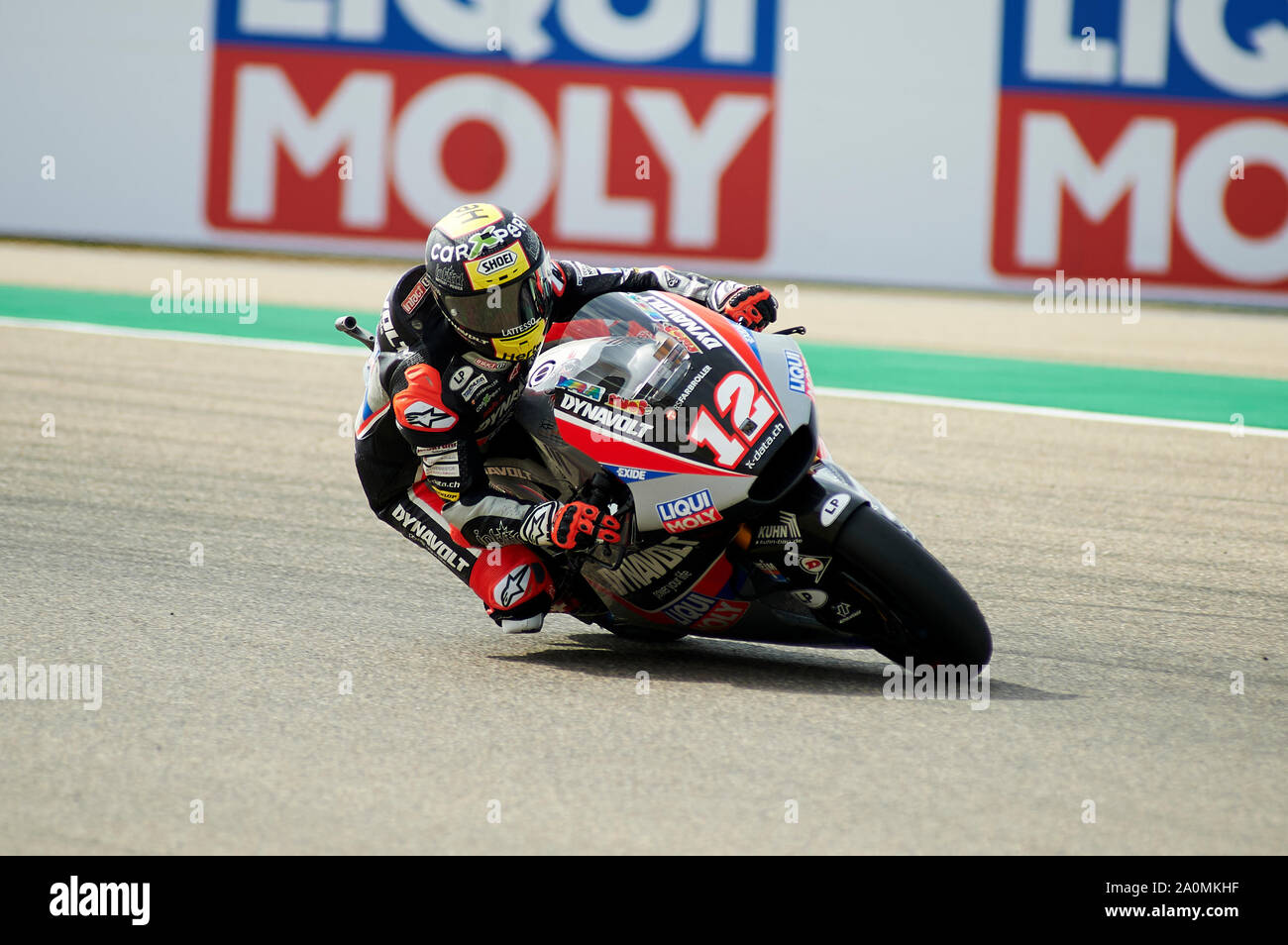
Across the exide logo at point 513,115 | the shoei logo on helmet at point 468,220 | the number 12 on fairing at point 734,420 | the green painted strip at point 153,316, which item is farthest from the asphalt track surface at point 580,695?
the exide logo at point 513,115

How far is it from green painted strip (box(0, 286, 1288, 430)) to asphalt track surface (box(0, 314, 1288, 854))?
2.62 meters

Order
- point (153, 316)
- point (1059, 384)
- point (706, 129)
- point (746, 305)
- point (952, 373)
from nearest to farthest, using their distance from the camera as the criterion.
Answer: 1. point (746, 305)
2. point (1059, 384)
3. point (952, 373)
4. point (153, 316)
5. point (706, 129)

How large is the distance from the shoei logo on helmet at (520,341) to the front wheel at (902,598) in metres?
1.03

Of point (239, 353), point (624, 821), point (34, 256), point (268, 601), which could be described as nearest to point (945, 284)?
point (239, 353)

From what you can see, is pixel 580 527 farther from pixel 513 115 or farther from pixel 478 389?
pixel 513 115

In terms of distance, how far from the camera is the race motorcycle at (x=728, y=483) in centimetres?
441

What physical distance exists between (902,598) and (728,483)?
574mm

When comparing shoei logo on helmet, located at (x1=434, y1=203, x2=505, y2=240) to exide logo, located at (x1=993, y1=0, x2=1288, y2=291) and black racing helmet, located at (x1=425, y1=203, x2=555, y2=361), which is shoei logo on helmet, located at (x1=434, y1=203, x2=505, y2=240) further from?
exide logo, located at (x1=993, y1=0, x2=1288, y2=291)

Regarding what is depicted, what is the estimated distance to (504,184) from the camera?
18.3 m

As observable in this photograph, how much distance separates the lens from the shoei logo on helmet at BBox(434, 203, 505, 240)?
4.57 m

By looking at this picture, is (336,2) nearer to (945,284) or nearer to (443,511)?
(945,284)

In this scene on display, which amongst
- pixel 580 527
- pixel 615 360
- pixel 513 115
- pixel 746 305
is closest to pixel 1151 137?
pixel 513 115

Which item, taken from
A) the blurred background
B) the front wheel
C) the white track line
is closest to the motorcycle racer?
the front wheel

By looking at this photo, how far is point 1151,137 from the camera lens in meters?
16.8
